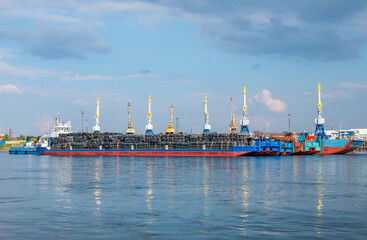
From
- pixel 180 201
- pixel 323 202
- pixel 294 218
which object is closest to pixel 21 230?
pixel 180 201

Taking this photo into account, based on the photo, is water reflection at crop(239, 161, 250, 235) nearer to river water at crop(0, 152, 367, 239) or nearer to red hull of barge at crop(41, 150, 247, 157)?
river water at crop(0, 152, 367, 239)

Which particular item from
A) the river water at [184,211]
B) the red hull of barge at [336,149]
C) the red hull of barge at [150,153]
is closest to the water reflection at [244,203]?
the river water at [184,211]

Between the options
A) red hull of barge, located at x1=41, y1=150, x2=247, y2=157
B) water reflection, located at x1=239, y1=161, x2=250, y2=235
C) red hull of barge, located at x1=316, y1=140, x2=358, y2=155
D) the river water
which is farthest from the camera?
red hull of barge, located at x1=316, y1=140, x2=358, y2=155

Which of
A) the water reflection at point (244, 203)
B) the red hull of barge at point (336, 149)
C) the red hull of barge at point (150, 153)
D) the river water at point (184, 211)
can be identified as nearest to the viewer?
the river water at point (184, 211)

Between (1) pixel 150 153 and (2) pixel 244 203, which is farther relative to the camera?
(1) pixel 150 153

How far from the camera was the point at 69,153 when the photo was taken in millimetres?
176625

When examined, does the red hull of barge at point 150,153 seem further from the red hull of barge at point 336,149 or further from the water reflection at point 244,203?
the water reflection at point 244,203

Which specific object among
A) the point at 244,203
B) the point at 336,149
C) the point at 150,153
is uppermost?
the point at 336,149

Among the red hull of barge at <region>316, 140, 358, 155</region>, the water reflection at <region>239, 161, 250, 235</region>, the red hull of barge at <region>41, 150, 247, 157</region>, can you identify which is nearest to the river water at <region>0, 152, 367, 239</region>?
the water reflection at <region>239, 161, 250, 235</region>

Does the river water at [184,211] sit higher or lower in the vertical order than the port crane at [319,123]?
lower

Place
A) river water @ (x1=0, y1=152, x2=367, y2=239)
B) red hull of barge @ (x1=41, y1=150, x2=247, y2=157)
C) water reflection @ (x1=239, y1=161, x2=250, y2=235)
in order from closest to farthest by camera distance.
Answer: river water @ (x1=0, y1=152, x2=367, y2=239) < water reflection @ (x1=239, y1=161, x2=250, y2=235) < red hull of barge @ (x1=41, y1=150, x2=247, y2=157)

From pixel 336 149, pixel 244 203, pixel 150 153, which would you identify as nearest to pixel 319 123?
pixel 336 149

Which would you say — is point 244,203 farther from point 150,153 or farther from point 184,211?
point 150,153

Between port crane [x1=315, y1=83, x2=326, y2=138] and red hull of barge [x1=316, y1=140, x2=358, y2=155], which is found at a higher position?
port crane [x1=315, y1=83, x2=326, y2=138]
